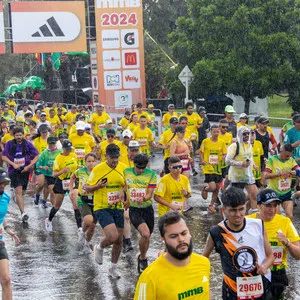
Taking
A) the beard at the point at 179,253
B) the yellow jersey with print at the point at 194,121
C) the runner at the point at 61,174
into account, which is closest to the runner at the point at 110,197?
the runner at the point at 61,174

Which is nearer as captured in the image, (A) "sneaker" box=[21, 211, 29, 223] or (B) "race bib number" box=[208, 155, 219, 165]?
(A) "sneaker" box=[21, 211, 29, 223]

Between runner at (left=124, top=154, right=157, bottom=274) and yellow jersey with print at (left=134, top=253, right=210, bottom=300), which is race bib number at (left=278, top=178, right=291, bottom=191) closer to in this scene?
runner at (left=124, top=154, right=157, bottom=274)

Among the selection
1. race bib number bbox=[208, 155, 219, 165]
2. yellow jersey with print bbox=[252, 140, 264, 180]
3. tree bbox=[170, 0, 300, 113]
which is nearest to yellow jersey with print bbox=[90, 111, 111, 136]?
tree bbox=[170, 0, 300, 113]

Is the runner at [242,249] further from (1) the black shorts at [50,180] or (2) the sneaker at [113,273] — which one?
(1) the black shorts at [50,180]

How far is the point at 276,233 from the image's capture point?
672 centimetres

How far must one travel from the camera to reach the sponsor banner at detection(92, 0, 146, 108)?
97.6 ft

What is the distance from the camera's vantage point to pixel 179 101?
137ft

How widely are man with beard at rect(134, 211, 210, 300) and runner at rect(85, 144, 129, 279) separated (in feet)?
16.3

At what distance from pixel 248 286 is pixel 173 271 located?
1.42 meters

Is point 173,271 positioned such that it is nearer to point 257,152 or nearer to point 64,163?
point 64,163

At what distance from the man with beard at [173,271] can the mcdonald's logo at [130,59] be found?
83.3 feet

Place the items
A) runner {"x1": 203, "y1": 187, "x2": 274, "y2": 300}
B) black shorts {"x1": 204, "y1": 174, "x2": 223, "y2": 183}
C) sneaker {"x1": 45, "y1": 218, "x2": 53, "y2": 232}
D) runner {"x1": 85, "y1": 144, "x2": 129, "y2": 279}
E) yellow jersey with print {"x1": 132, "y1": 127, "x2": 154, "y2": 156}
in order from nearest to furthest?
runner {"x1": 203, "y1": 187, "x2": 274, "y2": 300} → runner {"x1": 85, "y1": 144, "x2": 129, "y2": 279} → sneaker {"x1": 45, "y1": 218, "x2": 53, "y2": 232} → black shorts {"x1": 204, "y1": 174, "x2": 223, "y2": 183} → yellow jersey with print {"x1": 132, "y1": 127, "x2": 154, "y2": 156}

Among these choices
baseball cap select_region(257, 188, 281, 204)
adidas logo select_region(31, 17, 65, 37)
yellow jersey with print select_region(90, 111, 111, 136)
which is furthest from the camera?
adidas logo select_region(31, 17, 65, 37)

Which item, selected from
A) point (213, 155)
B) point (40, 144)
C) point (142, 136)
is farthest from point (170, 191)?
point (142, 136)
